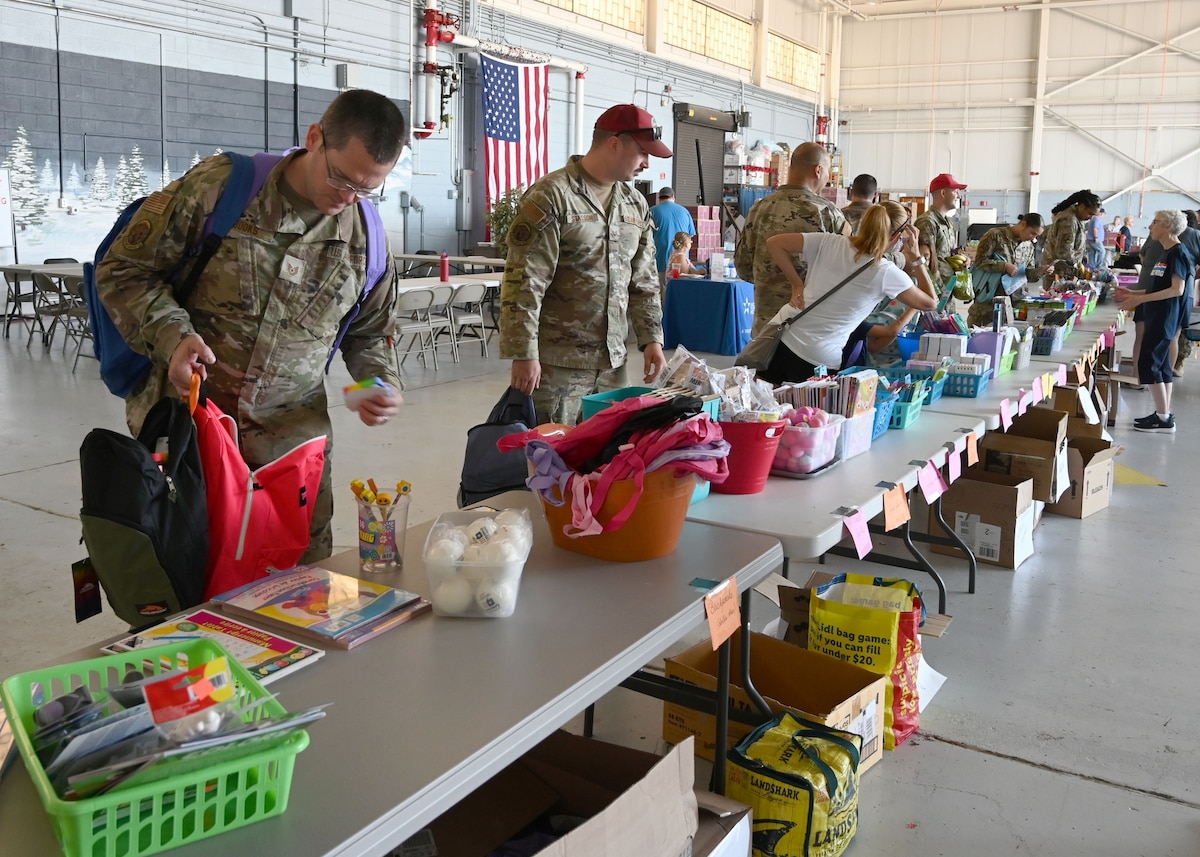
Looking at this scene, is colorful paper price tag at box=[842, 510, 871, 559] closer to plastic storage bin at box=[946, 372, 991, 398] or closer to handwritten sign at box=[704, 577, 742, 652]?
handwritten sign at box=[704, 577, 742, 652]

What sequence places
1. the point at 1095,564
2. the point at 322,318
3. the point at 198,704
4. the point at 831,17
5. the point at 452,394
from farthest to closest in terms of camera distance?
the point at 831,17 < the point at 452,394 < the point at 1095,564 < the point at 322,318 < the point at 198,704

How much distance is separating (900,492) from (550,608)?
1.17 metres

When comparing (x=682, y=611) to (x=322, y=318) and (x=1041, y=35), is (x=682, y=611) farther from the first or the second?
(x=1041, y=35)

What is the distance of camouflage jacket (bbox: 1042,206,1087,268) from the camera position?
28.8 feet

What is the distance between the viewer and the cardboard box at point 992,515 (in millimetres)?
3865

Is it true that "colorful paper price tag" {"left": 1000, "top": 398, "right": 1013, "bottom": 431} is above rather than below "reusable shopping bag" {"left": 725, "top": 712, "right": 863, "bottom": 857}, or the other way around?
above

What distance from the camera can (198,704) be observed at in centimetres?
105

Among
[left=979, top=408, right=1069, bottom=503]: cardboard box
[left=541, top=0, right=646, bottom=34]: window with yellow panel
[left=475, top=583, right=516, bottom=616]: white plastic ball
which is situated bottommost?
[left=979, top=408, right=1069, bottom=503]: cardboard box

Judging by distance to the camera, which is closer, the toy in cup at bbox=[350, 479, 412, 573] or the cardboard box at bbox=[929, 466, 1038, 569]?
the toy in cup at bbox=[350, 479, 412, 573]

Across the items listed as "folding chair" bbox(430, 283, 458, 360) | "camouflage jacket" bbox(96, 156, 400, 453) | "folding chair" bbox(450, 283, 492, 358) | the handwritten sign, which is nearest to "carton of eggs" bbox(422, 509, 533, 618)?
the handwritten sign

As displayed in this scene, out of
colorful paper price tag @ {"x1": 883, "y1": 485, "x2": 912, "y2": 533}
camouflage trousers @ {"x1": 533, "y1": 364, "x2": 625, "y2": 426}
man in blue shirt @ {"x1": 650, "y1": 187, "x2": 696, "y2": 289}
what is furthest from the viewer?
man in blue shirt @ {"x1": 650, "y1": 187, "x2": 696, "y2": 289}

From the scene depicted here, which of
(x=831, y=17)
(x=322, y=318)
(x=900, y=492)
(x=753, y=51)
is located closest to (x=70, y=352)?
(x=322, y=318)

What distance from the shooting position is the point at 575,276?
316 centimetres

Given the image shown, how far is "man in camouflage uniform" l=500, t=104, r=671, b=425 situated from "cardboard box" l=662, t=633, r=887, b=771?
3.34 feet
